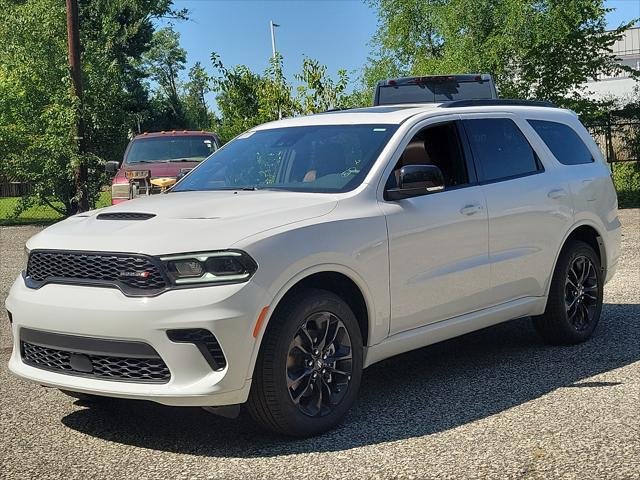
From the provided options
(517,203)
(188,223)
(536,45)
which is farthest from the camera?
(536,45)

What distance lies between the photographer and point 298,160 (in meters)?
6.48

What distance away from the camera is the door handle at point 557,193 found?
7.40 metres

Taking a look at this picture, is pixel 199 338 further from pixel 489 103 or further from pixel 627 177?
pixel 627 177

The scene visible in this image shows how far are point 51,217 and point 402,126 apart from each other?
23.8m

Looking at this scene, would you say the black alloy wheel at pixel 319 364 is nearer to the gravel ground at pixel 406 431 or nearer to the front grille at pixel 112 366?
the gravel ground at pixel 406 431

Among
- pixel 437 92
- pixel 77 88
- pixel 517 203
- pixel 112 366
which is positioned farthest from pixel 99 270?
pixel 77 88

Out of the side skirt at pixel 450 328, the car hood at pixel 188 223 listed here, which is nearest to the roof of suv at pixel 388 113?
the car hood at pixel 188 223

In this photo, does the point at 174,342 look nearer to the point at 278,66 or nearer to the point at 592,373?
the point at 592,373

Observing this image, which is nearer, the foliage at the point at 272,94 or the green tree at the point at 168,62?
the foliage at the point at 272,94

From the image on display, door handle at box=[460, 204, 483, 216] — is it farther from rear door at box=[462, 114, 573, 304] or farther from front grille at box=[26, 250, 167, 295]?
front grille at box=[26, 250, 167, 295]

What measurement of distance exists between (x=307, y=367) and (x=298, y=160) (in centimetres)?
163

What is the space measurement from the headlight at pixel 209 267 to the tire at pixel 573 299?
3.28m

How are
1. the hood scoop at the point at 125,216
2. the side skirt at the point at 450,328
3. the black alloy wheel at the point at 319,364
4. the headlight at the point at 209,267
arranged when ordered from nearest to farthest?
the headlight at the point at 209,267, the black alloy wheel at the point at 319,364, the hood scoop at the point at 125,216, the side skirt at the point at 450,328

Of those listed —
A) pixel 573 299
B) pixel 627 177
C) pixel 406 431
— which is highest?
pixel 573 299
